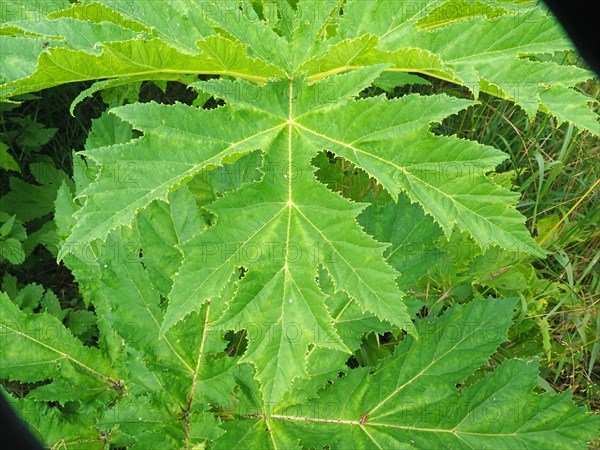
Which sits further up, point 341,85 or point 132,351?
point 341,85

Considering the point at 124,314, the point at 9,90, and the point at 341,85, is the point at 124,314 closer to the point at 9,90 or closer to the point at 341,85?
the point at 9,90

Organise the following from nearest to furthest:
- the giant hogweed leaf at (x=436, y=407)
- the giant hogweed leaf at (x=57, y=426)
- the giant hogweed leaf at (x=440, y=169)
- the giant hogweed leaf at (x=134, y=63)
Result: the giant hogweed leaf at (x=134, y=63)
the giant hogweed leaf at (x=440, y=169)
the giant hogweed leaf at (x=436, y=407)
the giant hogweed leaf at (x=57, y=426)

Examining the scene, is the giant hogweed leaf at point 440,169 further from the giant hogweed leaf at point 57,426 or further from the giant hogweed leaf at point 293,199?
the giant hogweed leaf at point 57,426

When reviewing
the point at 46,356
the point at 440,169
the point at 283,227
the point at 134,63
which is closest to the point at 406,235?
the point at 440,169

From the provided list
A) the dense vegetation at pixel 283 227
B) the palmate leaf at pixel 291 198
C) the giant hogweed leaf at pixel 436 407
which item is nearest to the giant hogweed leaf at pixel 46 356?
the dense vegetation at pixel 283 227

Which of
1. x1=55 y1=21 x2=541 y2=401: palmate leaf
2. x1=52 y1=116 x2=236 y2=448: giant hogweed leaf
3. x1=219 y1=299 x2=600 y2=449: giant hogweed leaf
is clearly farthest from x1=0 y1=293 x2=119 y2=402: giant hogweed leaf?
x1=55 y1=21 x2=541 y2=401: palmate leaf

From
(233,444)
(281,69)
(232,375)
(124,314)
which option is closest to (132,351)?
(124,314)

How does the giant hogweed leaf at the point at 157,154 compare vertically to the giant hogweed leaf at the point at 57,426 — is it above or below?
above

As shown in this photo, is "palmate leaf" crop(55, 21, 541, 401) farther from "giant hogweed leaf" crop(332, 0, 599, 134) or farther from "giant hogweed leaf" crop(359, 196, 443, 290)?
"giant hogweed leaf" crop(359, 196, 443, 290)

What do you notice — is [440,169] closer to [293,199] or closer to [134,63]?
[293,199]
